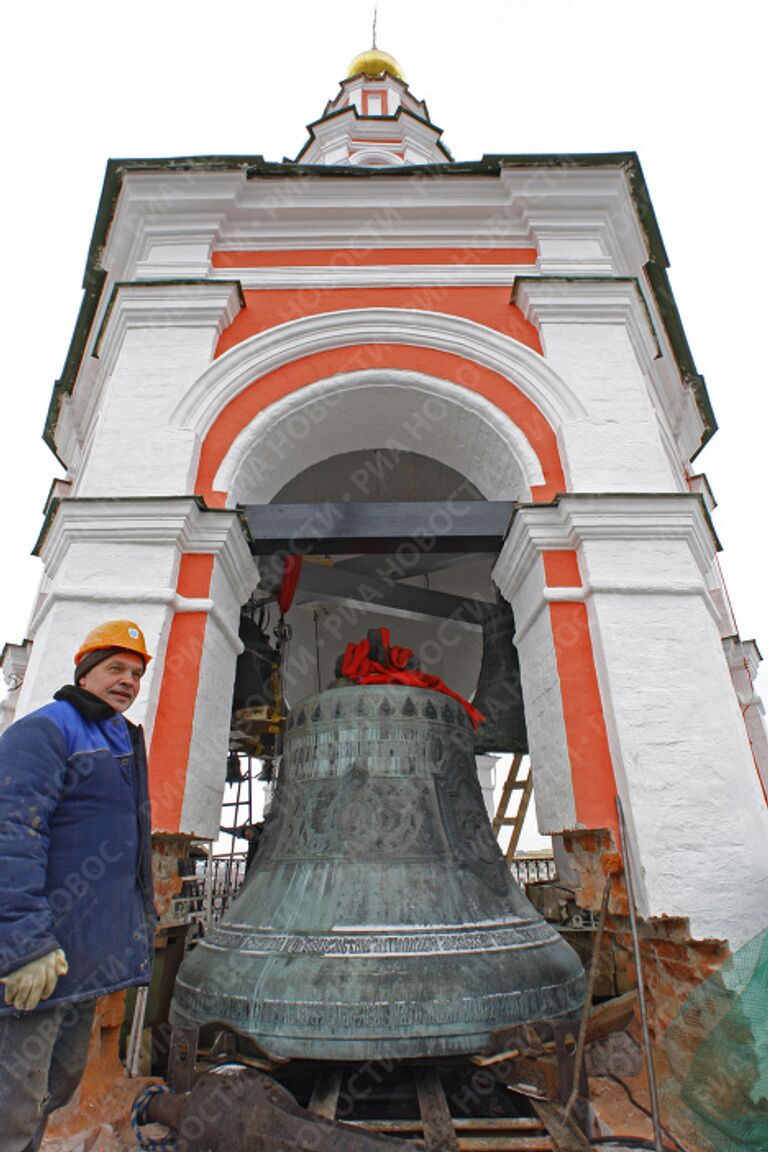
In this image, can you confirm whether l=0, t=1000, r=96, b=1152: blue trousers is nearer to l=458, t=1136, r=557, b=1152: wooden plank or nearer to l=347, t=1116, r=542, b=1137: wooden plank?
l=347, t=1116, r=542, b=1137: wooden plank

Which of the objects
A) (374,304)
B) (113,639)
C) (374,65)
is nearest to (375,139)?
(374,65)

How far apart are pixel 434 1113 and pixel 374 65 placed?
14.3 meters

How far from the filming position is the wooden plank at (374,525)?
4.04 metres

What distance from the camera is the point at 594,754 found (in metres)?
3.38

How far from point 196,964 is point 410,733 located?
46.8 inches

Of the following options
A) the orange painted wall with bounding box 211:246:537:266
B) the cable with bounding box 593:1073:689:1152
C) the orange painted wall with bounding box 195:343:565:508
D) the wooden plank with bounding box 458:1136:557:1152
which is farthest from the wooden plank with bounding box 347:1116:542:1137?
the orange painted wall with bounding box 211:246:537:266

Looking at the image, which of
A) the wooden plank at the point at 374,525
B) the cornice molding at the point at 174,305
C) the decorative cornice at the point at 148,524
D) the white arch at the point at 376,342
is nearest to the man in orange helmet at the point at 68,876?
the decorative cornice at the point at 148,524

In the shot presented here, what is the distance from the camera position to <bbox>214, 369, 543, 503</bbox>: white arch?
4383 millimetres

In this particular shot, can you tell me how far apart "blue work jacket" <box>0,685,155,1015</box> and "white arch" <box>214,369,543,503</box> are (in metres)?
2.44

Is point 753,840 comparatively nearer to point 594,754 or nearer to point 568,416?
point 594,754

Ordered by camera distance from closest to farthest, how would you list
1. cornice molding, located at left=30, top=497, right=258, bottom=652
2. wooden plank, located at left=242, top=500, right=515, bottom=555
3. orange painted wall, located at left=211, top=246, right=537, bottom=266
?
cornice molding, located at left=30, top=497, right=258, bottom=652 → wooden plank, located at left=242, top=500, right=515, bottom=555 → orange painted wall, located at left=211, top=246, right=537, bottom=266

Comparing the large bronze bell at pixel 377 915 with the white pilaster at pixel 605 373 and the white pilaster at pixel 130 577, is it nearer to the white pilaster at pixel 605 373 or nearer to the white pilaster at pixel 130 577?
the white pilaster at pixel 130 577

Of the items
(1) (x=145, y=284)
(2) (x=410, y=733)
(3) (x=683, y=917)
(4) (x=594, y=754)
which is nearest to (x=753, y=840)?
(3) (x=683, y=917)

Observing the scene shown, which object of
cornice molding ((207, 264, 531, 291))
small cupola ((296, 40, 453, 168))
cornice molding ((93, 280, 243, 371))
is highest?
small cupola ((296, 40, 453, 168))
